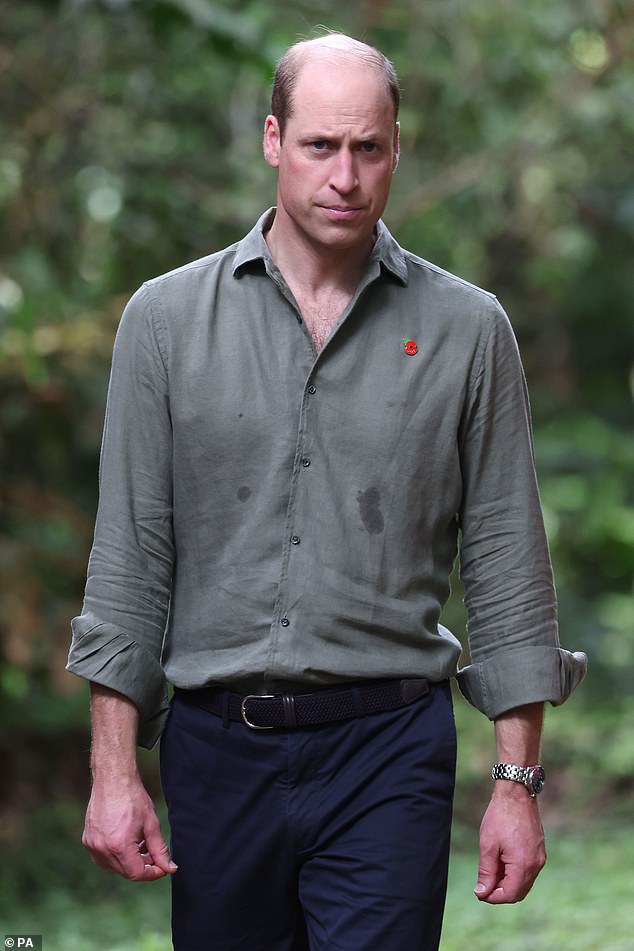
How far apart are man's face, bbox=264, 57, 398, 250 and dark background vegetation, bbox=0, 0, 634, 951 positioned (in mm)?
3320

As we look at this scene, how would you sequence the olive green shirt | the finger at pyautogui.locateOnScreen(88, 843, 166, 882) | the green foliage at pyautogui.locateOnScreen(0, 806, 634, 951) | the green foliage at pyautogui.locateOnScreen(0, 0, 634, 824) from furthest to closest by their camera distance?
the green foliage at pyautogui.locateOnScreen(0, 0, 634, 824)
the green foliage at pyautogui.locateOnScreen(0, 806, 634, 951)
the olive green shirt
the finger at pyautogui.locateOnScreen(88, 843, 166, 882)

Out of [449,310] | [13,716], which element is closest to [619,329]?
[13,716]

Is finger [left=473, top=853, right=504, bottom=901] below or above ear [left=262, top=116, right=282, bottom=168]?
below

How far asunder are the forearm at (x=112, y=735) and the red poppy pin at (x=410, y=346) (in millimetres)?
888

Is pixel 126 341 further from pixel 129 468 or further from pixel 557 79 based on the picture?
pixel 557 79

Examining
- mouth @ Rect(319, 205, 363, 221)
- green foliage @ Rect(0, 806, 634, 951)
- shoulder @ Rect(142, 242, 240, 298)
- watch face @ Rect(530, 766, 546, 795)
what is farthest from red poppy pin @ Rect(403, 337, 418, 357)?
green foliage @ Rect(0, 806, 634, 951)

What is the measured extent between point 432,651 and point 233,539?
0.46 m

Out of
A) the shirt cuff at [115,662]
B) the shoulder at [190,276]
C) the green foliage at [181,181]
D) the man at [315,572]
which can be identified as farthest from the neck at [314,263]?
the green foliage at [181,181]

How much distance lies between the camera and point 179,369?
9.98 feet

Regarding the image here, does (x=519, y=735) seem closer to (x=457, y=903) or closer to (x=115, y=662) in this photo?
(x=115, y=662)

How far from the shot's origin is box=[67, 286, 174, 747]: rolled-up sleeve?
3008mm

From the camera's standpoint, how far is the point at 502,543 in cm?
312

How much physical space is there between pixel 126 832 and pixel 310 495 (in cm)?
74

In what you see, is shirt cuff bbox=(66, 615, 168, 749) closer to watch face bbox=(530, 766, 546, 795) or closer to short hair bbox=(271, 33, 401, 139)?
watch face bbox=(530, 766, 546, 795)
